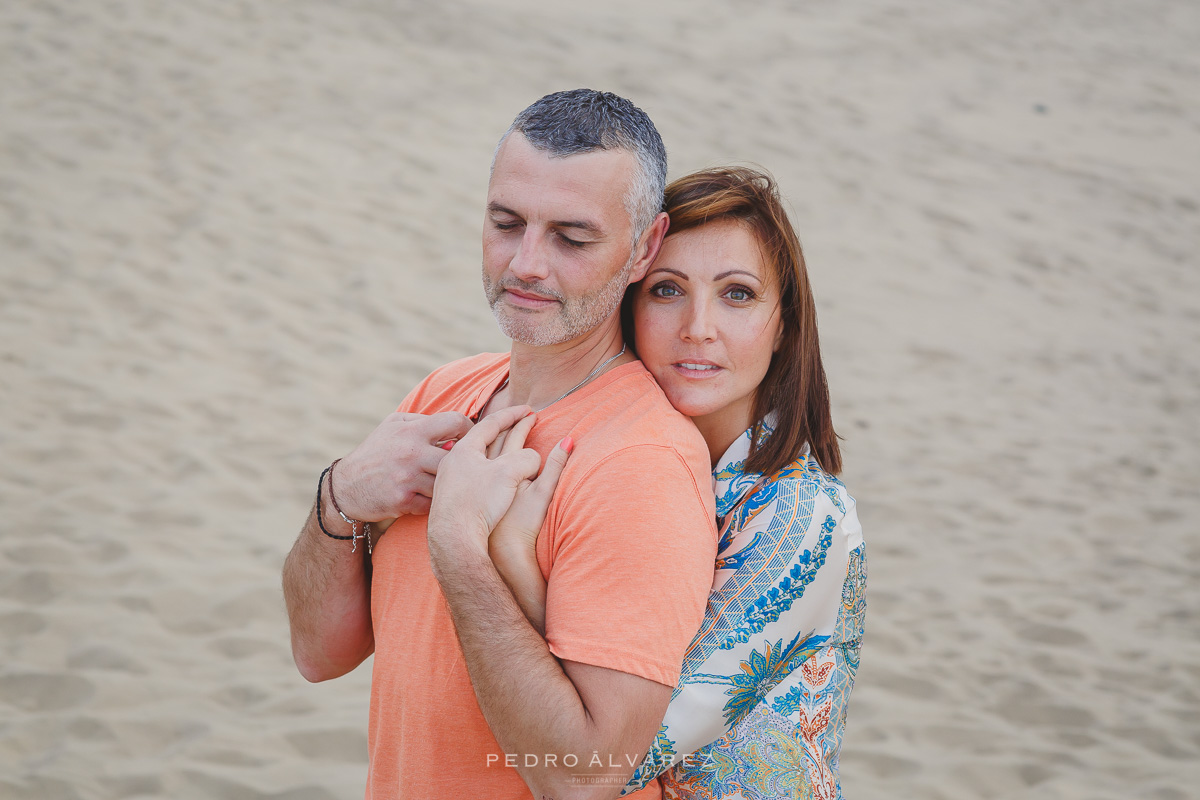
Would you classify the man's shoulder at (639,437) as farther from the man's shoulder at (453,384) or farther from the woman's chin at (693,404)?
the man's shoulder at (453,384)

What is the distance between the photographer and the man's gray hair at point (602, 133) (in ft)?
6.23

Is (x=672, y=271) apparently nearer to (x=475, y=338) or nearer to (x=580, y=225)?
(x=580, y=225)

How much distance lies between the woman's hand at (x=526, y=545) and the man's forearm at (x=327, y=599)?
0.47m

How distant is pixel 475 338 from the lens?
23.7 ft

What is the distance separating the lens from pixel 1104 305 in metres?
9.09

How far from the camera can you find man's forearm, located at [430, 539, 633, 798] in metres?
1.60

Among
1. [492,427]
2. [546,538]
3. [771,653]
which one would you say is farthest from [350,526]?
[771,653]

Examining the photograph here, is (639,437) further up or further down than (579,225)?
further down

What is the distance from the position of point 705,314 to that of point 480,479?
60 cm

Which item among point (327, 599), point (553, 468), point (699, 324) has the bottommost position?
point (327, 599)

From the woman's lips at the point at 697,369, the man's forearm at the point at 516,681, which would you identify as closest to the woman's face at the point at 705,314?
the woman's lips at the point at 697,369

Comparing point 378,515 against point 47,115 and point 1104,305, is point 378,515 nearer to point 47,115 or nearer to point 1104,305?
point 47,115

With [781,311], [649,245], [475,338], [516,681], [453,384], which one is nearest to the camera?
[516,681]

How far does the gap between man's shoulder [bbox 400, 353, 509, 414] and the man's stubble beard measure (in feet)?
1.18
